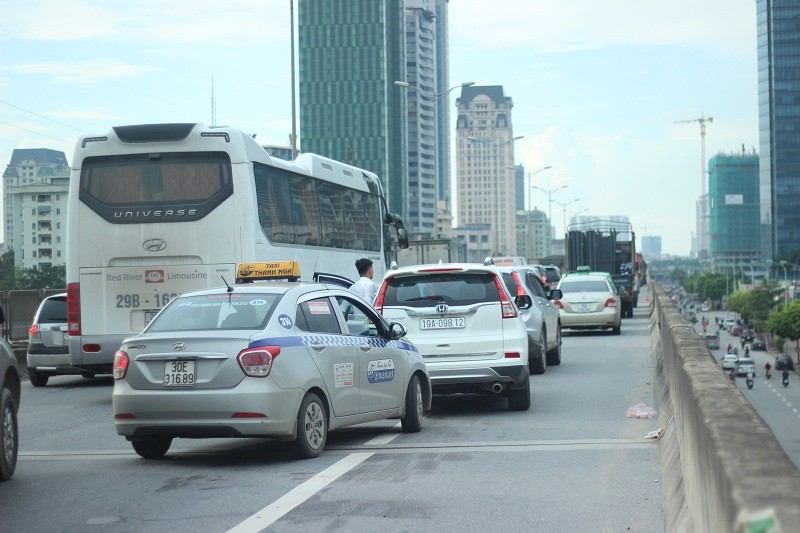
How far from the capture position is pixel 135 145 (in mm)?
17688

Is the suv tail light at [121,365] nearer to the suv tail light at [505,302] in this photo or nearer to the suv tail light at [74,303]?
the suv tail light at [505,302]

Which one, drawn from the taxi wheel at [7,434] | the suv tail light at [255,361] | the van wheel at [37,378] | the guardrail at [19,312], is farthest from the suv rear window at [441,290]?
the guardrail at [19,312]

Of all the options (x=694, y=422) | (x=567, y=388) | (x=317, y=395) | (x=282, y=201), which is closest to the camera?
(x=694, y=422)

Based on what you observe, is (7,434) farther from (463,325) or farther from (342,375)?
(463,325)

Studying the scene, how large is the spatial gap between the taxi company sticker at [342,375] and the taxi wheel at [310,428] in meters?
0.31

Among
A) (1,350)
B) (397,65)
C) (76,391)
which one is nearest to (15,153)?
(76,391)

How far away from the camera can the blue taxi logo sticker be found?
10022mm

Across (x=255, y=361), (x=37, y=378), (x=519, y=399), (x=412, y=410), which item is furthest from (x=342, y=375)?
(x=37, y=378)

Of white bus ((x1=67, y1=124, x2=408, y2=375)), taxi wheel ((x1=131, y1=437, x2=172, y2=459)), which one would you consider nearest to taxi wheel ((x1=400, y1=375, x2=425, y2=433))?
taxi wheel ((x1=131, y1=437, x2=172, y2=459))

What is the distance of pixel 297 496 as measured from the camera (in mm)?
8320

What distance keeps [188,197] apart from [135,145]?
108cm

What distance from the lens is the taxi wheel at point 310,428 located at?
992 centimetres

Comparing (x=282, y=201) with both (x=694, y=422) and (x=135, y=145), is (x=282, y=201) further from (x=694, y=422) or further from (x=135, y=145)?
(x=694, y=422)

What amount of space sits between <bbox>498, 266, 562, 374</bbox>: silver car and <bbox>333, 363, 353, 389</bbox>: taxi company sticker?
24.9 feet
